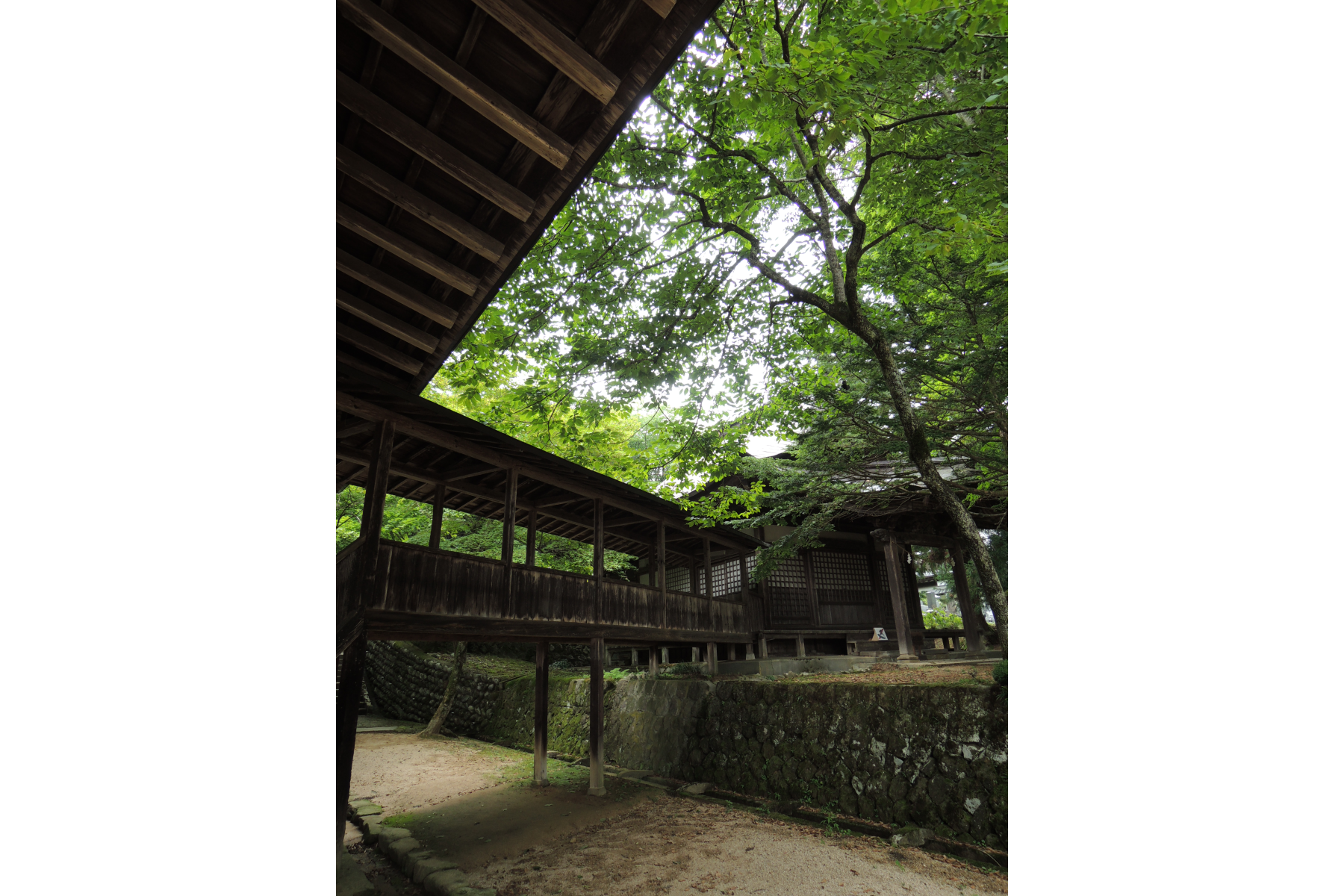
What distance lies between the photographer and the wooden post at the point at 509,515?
940cm

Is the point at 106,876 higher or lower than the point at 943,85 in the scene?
lower

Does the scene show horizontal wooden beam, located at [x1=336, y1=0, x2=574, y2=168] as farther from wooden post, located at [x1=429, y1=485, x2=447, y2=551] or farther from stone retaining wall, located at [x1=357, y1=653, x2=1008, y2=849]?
wooden post, located at [x1=429, y1=485, x2=447, y2=551]

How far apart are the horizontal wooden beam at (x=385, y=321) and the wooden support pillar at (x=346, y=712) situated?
452 centimetres

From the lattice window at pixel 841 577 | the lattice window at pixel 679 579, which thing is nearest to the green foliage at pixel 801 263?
the lattice window at pixel 841 577

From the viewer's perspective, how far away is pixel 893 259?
8.60 m

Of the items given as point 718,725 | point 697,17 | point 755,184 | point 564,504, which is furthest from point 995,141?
point 718,725

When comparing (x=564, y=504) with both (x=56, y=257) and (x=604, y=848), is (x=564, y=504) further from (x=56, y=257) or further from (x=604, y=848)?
(x=56, y=257)

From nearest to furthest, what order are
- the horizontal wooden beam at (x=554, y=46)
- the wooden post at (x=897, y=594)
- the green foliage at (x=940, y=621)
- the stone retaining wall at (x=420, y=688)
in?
the horizontal wooden beam at (x=554, y=46) → the wooden post at (x=897, y=594) → the stone retaining wall at (x=420, y=688) → the green foliage at (x=940, y=621)

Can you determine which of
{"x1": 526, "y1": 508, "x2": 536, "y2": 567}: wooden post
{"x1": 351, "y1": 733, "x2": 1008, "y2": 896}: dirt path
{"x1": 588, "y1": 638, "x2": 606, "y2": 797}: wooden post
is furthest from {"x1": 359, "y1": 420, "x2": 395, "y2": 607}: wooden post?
{"x1": 588, "y1": 638, "x2": 606, "y2": 797}: wooden post

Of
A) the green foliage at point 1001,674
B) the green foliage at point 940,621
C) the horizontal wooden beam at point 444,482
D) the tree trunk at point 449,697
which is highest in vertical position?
the horizontal wooden beam at point 444,482

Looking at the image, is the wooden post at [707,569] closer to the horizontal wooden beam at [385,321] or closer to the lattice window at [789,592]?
the lattice window at [789,592]

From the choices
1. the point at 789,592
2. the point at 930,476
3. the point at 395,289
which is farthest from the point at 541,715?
the point at 395,289

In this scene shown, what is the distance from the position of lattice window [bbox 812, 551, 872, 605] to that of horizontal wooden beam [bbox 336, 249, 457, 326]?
1492 cm
